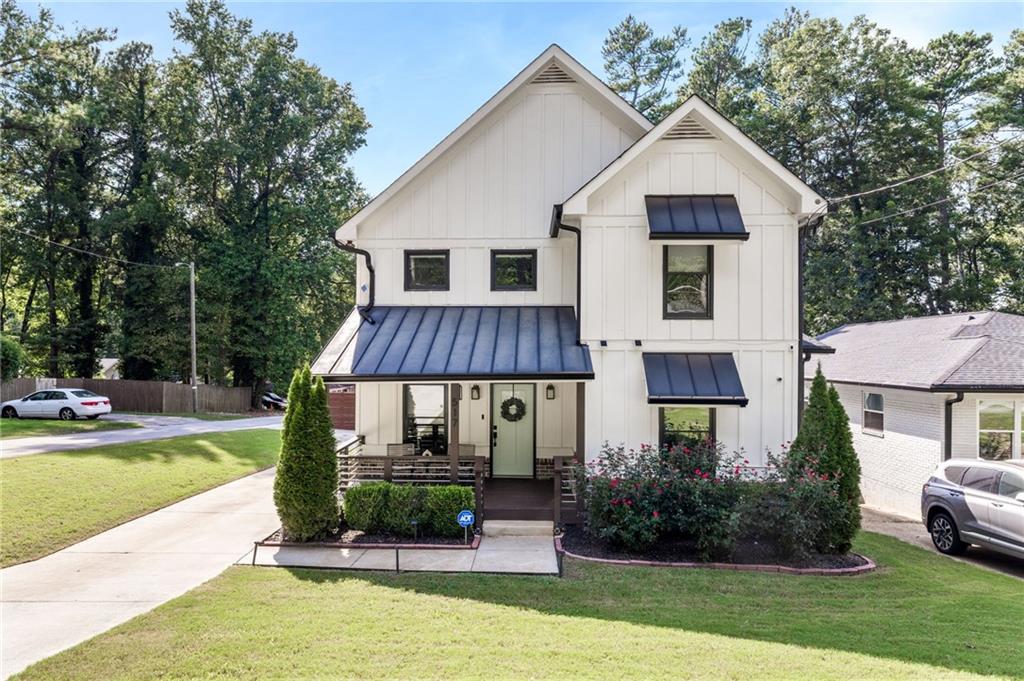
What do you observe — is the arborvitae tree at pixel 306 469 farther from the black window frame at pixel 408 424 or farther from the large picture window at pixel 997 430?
the large picture window at pixel 997 430

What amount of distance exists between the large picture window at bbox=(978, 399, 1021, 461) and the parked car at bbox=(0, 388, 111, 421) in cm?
3154

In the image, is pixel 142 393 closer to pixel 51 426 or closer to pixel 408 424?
pixel 51 426

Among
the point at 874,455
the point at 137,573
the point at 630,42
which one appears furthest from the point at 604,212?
the point at 630,42

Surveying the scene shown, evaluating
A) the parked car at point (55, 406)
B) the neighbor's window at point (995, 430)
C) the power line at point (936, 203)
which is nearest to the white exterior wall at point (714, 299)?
the neighbor's window at point (995, 430)

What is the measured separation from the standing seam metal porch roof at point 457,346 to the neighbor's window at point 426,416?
1545mm

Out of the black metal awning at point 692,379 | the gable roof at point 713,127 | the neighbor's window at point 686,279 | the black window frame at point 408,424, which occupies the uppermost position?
the gable roof at point 713,127

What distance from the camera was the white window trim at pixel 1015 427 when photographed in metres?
12.2

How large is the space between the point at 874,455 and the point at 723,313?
8830 mm

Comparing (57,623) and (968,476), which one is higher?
(968,476)

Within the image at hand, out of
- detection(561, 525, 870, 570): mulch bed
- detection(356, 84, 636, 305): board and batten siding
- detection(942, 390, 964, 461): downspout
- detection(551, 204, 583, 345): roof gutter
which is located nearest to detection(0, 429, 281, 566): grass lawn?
detection(356, 84, 636, 305): board and batten siding

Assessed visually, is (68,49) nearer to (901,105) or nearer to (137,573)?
(137,573)

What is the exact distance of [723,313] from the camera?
10.5 metres

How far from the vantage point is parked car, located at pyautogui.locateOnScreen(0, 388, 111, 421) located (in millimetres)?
22859

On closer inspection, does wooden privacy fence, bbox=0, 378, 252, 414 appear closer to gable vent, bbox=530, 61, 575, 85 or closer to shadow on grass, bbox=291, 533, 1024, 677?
shadow on grass, bbox=291, 533, 1024, 677
